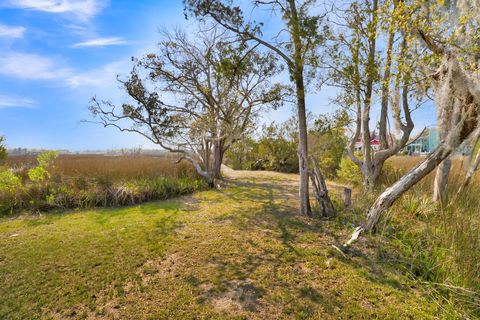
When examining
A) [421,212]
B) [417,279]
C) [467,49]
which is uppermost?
[467,49]

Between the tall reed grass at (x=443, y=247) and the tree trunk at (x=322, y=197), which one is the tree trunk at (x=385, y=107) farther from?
the tree trunk at (x=322, y=197)

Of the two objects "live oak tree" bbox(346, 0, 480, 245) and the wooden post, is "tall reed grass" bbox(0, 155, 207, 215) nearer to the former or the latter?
the wooden post

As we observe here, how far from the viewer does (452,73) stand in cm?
268

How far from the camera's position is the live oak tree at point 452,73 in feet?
8.62

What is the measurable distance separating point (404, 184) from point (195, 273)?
9.91 ft

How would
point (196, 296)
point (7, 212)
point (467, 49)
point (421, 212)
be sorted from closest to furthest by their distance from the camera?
point (196, 296) < point (467, 49) < point (421, 212) < point (7, 212)

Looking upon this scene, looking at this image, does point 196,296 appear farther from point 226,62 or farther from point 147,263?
point 226,62

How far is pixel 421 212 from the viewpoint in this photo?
12.5 feet

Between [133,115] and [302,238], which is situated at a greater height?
[133,115]

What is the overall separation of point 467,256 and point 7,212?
8155 millimetres

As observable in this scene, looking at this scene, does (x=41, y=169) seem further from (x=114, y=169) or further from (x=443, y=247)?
(x=443, y=247)

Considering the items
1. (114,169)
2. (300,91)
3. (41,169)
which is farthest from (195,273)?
(114,169)

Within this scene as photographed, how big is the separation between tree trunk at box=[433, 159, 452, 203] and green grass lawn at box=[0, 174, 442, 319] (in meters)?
2.13

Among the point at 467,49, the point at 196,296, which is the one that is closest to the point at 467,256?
the point at 467,49
